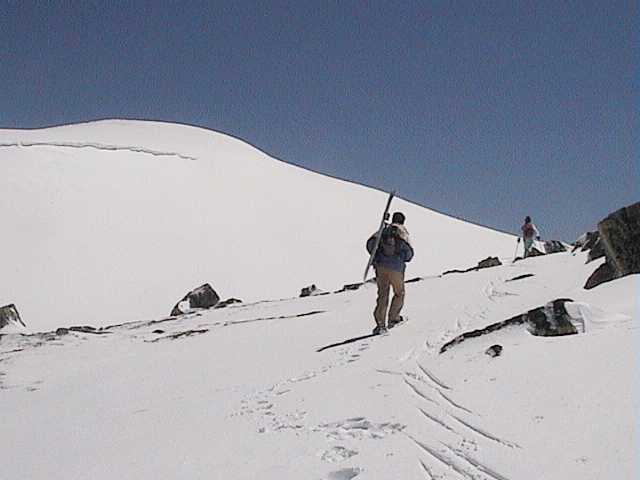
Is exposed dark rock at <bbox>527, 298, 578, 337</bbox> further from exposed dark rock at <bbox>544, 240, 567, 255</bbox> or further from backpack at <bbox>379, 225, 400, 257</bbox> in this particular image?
exposed dark rock at <bbox>544, 240, 567, 255</bbox>

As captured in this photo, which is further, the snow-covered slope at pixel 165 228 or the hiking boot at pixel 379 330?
the snow-covered slope at pixel 165 228

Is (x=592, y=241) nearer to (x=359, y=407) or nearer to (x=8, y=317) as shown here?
(x=359, y=407)

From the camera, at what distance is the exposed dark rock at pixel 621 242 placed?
7.96 metres

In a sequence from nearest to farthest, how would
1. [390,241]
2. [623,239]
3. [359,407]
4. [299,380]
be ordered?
[359,407], [299,380], [623,239], [390,241]

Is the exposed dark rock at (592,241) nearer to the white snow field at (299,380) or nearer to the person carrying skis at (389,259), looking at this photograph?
the white snow field at (299,380)

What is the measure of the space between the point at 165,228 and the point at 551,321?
946 inches

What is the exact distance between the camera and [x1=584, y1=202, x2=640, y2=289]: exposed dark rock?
7.96 metres

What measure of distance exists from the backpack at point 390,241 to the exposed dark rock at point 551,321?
294cm

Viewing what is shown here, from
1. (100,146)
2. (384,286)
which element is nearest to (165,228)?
(100,146)

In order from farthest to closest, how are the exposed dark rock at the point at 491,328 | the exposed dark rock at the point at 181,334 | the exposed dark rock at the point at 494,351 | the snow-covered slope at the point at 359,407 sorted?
the exposed dark rock at the point at 181,334 → the exposed dark rock at the point at 491,328 → the exposed dark rock at the point at 494,351 → the snow-covered slope at the point at 359,407

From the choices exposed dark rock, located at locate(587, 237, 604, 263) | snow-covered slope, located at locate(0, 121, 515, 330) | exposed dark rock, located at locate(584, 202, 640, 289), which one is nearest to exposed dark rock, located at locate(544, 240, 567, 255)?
snow-covered slope, located at locate(0, 121, 515, 330)

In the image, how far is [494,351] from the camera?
6.01 meters

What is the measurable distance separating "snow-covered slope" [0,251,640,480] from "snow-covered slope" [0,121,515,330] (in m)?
12.7

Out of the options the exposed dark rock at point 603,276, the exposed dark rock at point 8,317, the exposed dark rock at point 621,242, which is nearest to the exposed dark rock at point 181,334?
the exposed dark rock at point 8,317
